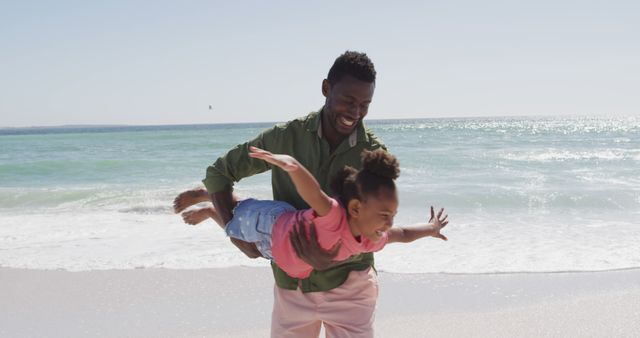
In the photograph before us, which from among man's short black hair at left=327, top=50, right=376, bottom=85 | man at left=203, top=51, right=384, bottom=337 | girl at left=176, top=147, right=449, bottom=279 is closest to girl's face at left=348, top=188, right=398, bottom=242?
girl at left=176, top=147, right=449, bottom=279

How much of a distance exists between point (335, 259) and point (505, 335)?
8.59ft

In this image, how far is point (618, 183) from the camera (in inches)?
528

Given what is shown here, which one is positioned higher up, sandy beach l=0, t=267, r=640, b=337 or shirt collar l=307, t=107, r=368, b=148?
shirt collar l=307, t=107, r=368, b=148

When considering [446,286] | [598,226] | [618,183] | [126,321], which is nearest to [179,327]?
[126,321]

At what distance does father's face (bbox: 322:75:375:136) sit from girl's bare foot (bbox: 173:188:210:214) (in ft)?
2.47

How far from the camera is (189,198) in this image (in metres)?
2.97

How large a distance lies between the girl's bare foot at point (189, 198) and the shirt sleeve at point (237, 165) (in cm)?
20

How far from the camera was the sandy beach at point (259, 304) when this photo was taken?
4.69 metres

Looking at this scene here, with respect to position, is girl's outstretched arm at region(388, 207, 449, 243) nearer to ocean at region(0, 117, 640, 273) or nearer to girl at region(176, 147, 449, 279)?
girl at region(176, 147, 449, 279)

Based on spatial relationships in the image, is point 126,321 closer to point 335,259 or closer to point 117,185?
point 335,259

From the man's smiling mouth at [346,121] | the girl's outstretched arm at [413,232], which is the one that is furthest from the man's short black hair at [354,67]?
the girl's outstretched arm at [413,232]

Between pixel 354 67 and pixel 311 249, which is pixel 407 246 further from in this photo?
pixel 311 249

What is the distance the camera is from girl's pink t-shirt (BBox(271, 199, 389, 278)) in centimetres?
231

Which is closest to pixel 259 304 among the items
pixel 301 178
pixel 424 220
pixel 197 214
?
pixel 197 214
